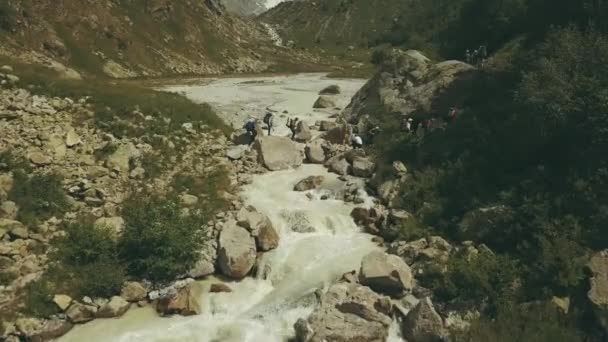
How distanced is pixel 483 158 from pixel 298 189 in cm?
1139

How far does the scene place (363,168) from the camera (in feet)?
109

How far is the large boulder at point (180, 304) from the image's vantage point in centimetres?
2158

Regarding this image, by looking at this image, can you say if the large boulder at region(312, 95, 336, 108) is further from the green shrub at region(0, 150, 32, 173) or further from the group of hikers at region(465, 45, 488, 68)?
the green shrub at region(0, 150, 32, 173)

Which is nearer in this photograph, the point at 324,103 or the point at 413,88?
the point at 413,88

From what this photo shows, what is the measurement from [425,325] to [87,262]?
1565 cm

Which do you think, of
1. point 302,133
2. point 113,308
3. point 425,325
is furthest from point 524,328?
point 302,133

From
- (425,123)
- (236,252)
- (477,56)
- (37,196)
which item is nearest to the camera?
(236,252)

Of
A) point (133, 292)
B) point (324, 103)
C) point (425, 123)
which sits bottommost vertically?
point (133, 292)

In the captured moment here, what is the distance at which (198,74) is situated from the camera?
273 ft

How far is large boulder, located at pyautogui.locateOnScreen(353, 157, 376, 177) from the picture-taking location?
109 ft

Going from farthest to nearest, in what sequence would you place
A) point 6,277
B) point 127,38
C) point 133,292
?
point 127,38 → point 133,292 → point 6,277

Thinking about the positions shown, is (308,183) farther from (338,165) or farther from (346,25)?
(346,25)

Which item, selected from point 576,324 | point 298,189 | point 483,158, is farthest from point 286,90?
point 576,324

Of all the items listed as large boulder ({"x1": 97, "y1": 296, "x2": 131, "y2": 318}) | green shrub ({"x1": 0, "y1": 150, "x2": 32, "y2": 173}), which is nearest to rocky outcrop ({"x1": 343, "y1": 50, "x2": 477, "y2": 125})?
large boulder ({"x1": 97, "y1": 296, "x2": 131, "y2": 318})
